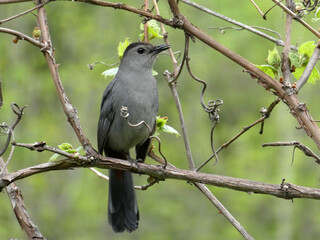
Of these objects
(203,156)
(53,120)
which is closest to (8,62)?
(53,120)

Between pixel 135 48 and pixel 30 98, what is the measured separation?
27.9 ft

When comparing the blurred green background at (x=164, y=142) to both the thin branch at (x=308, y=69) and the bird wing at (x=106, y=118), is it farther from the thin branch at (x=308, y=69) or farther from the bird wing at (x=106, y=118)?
the thin branch at (x=308, y=69)

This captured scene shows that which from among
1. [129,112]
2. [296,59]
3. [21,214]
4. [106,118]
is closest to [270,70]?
[296,59]

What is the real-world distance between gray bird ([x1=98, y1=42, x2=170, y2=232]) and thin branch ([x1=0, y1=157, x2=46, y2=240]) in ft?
4.91

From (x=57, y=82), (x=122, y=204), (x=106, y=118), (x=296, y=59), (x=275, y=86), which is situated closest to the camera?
(x=275, y=86)

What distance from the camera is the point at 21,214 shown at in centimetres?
206

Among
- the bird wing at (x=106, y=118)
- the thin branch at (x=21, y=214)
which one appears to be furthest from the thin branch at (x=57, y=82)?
the bird wing at (x=106, y=118)

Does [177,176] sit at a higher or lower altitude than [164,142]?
lower

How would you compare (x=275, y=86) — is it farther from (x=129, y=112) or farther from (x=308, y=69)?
(x=129, y=112)

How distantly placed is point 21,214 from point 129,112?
1736 mm

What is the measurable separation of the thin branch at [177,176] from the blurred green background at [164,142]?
8857 mm

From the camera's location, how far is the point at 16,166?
11312 mm

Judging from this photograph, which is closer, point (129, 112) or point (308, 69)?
point (308, 69)

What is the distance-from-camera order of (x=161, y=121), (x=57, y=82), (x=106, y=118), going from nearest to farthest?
(x=57, y=82), (x=161, y=121), (x=106, y=118)
